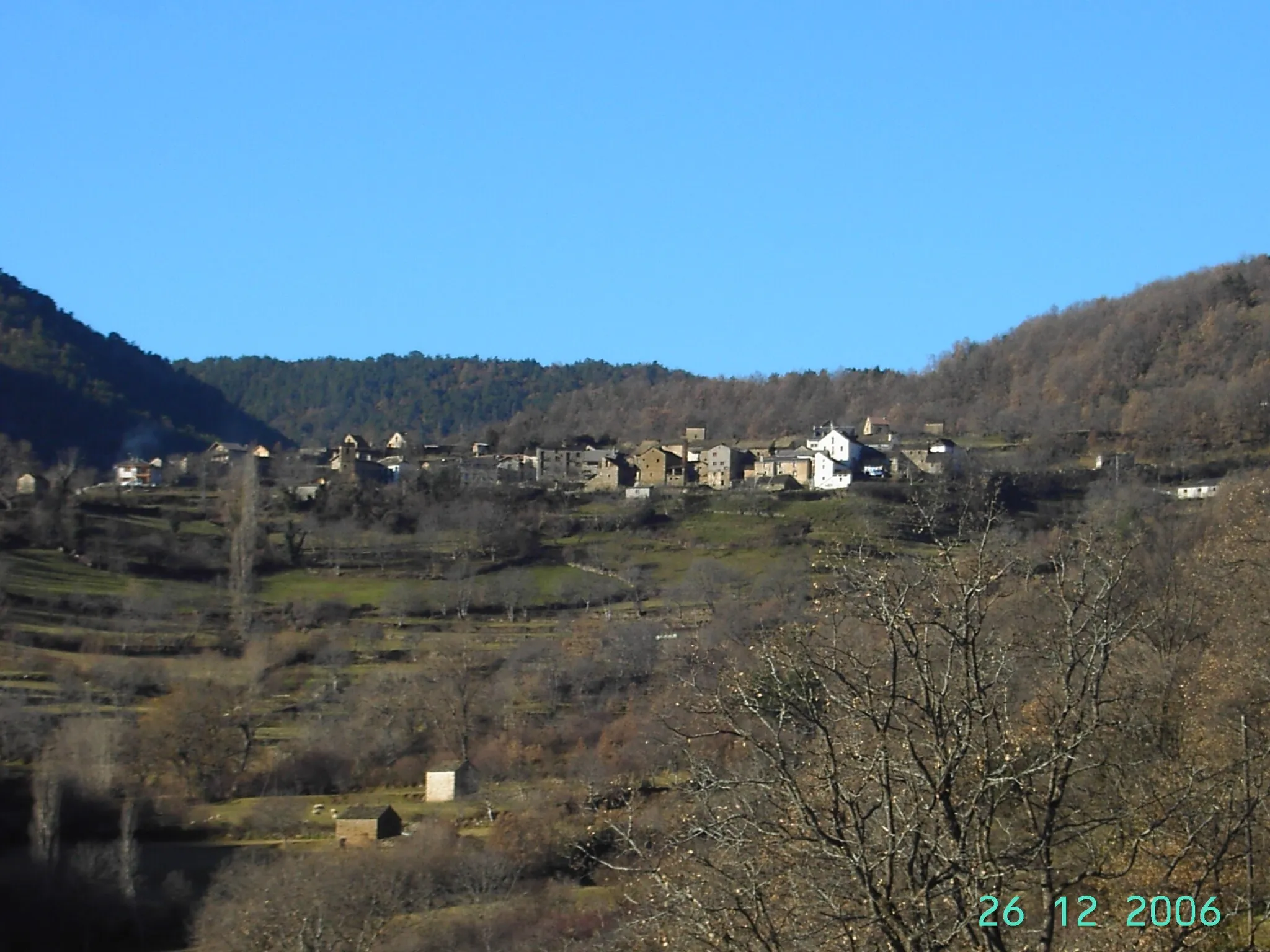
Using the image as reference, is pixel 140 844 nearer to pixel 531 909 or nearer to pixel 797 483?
pixel 531 909

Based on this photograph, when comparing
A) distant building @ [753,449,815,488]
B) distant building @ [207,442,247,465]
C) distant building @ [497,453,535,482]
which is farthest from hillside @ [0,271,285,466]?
distant building @ [753,449,815,488]

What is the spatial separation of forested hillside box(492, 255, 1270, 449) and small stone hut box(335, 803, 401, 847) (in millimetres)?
44576

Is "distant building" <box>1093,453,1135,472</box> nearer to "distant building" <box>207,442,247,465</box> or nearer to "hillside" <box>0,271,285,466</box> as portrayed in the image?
"distant building" <box>207,442,247,465</box>

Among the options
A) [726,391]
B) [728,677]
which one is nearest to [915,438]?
[726,391]

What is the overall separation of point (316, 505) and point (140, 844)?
102 feet

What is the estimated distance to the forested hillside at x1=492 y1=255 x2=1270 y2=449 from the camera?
2559 inches

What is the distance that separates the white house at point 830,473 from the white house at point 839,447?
0.39 metres

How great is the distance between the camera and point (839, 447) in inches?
2409

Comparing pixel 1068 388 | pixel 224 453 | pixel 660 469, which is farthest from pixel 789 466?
pixel 224 453

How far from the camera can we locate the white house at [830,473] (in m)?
56.7

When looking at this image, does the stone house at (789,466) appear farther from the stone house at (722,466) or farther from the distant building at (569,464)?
the distant building at (569,464)

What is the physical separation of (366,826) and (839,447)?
4023 cm

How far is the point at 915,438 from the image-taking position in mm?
68312

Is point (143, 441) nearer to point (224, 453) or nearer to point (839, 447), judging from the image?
point (224, 453)
